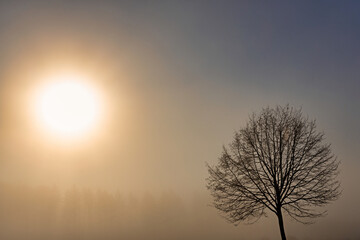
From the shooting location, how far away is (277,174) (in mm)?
26297

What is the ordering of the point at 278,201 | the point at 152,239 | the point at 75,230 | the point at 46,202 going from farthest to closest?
the point at 46,202 → the point at 75,230 → the point at 152,239 → the point at 278,201

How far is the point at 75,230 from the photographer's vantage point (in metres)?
114

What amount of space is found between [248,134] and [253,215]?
7.12 m

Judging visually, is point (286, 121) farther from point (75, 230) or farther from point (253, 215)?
point (75, 230)

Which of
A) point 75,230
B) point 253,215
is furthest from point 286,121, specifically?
point 75,230

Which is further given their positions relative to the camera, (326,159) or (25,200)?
(25,200)

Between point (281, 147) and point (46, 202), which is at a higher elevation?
point (46, 202)

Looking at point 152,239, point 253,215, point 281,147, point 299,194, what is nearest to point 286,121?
point 281,147

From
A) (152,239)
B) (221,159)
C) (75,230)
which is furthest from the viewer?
(75,230)

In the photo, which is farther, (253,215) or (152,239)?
(152,239)

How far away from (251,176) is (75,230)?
104 m

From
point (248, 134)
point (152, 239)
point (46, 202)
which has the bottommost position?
point (152, 239)

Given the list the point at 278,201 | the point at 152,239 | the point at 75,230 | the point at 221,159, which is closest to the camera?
the point at 278,201

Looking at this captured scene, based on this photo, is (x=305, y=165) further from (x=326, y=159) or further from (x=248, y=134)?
(x=248, y=134)
